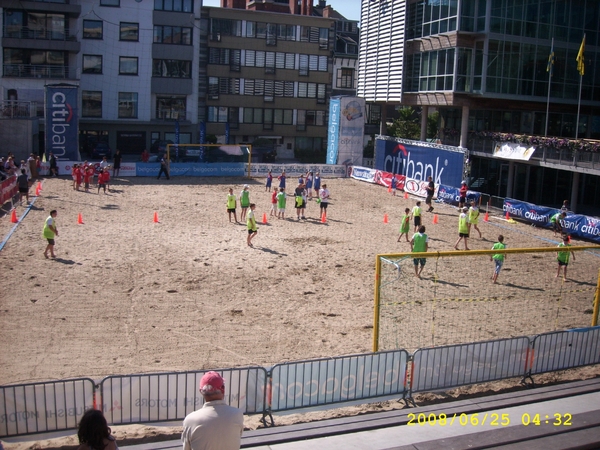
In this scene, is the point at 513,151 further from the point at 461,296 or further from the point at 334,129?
the point at 461,296

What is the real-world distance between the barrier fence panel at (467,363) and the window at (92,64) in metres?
45.5

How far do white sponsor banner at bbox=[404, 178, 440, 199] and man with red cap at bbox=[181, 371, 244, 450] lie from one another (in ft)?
99.7

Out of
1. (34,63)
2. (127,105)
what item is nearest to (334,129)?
(127,105)

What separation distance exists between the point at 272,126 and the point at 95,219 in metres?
35.2

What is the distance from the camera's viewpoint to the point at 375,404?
10.4m

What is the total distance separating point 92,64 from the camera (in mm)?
50094

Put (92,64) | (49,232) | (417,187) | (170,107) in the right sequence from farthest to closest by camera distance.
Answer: (170,107) → (92,64) → (417,187) → (49,232)

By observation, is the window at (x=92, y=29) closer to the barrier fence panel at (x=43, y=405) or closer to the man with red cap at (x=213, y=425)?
the barrier fence panel at (x=43, y=405)

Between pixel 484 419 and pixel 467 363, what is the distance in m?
1.72

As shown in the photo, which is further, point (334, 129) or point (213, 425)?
point (334, 129)

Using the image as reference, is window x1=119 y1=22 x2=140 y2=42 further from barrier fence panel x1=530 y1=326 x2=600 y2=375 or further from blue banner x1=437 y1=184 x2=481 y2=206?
barrier fence panel x1=530 y1=326 x2=600 y2=375

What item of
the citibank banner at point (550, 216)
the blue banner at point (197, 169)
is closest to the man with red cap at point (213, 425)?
the citibank banner at point (550, 216)

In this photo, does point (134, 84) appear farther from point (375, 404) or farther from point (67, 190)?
point (375, 404)

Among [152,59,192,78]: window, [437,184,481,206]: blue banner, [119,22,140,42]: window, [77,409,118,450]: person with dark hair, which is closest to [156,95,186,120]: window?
[152,59,192,78]: window
